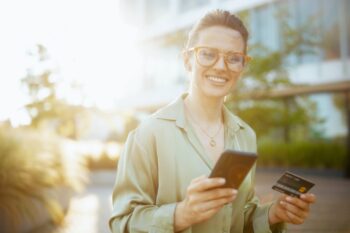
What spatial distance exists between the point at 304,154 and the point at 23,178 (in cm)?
1614

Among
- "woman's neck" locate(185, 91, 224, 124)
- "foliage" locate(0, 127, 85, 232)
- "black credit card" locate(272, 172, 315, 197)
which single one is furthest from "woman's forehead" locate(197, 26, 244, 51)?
"foliage" locate(0, 127, 85, 232)

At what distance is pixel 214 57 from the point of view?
182 cm

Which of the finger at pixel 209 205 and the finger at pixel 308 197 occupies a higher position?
the finger at pixel 209 205

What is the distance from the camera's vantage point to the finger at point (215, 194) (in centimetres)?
141

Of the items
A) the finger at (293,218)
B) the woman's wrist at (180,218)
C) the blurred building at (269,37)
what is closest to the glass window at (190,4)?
the blurred building at (269,37)

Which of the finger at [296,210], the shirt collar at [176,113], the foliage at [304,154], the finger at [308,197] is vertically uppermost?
the shirt collar at [176,113]

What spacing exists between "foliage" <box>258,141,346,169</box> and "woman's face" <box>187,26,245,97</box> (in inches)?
697

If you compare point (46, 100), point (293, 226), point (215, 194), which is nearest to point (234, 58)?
point (215, 194)

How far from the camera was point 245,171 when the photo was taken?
147 centimetres

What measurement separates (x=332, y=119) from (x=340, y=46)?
3.17 metres

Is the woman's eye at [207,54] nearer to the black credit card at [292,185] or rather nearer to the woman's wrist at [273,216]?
the black credit card at [292,185]

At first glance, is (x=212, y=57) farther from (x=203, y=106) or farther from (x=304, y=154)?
(x=304, y=154)

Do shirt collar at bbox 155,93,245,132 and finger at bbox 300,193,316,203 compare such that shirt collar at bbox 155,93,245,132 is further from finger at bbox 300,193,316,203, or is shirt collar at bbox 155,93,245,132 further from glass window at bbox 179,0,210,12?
glass window at bbox 179,0,210,12

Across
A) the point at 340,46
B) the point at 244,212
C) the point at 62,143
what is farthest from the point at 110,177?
the point at 244,212
